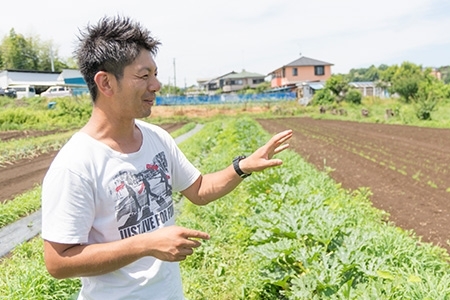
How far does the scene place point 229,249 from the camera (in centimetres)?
545

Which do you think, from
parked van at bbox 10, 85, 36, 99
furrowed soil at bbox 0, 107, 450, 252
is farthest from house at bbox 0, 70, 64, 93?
furrowed soil at bbox 0, 107, 450, 252

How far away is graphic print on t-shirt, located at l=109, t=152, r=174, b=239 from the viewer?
1.79 m

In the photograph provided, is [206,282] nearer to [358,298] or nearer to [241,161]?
[358,298]

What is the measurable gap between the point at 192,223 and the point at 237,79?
225 ft

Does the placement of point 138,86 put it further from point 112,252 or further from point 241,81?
point 241,81

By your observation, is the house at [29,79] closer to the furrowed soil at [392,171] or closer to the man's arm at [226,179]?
the furrowed soil at [392,171]

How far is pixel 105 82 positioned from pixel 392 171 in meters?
9.42

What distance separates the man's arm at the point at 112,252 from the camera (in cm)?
164

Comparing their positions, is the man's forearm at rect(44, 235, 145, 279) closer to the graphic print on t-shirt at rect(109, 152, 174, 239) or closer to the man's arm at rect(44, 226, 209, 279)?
Result: the man's arm at rect(44, 226, 209, 279)

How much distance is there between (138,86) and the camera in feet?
6.06

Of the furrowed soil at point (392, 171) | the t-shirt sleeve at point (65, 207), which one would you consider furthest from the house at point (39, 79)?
the t-shirt sleeve at point (65, 207)

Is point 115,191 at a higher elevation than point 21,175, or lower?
higher

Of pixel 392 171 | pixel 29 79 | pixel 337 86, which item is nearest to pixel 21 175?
pixel 392 171

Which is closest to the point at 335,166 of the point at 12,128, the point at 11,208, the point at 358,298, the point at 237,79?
the point at 11,208
